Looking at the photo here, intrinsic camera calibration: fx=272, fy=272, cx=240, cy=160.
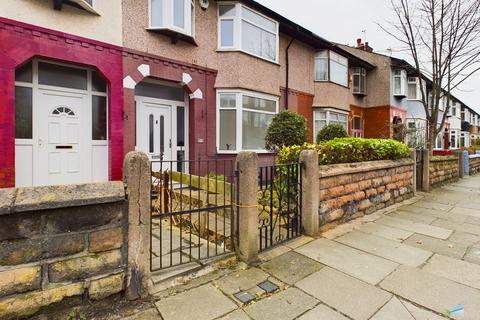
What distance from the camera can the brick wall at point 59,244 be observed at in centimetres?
202

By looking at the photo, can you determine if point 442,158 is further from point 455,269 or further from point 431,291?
point 431,291

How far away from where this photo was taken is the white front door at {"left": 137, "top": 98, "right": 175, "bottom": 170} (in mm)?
7453

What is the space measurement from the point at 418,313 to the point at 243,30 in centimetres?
884

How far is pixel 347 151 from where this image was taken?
17.6ft

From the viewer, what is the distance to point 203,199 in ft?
14.9

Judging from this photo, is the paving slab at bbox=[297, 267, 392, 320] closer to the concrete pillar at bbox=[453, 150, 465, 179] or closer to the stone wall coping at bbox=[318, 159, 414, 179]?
the stone wall coping at bbox=[318, 159, 414, 179]

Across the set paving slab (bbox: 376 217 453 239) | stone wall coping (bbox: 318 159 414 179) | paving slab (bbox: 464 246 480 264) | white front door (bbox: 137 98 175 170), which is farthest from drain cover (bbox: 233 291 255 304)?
white front door (bbox: 137 98 175 170)

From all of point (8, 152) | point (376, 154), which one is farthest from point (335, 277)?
point (8, 152)

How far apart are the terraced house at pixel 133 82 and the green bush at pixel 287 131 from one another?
3.80 feet

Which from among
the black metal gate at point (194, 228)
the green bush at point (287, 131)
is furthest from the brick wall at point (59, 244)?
the green bush at point (287, 131)

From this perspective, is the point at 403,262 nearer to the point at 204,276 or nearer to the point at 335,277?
the point at 335,277

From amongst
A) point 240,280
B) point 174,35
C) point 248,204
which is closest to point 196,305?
point 240,280

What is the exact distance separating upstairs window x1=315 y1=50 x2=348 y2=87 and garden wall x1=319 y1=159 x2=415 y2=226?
7145 millimetres

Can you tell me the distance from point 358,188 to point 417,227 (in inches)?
46.5
